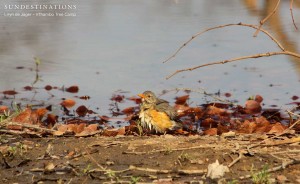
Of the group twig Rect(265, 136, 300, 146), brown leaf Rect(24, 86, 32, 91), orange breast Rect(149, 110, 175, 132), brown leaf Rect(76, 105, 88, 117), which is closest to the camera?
twig Rect(265, 136, 300, 146)

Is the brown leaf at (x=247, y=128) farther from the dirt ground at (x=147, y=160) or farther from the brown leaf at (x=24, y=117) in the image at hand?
the brown leaf at (x=24, y=117)

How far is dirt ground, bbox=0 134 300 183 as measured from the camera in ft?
16.7

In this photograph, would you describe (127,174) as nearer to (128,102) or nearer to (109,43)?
(128,102)

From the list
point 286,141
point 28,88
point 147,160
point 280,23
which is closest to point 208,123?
point 286,141

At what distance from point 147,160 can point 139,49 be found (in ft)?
16.7

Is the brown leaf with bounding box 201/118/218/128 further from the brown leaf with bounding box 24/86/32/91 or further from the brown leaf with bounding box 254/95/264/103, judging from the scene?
the brown leaf with bounding box 24/86/32/91

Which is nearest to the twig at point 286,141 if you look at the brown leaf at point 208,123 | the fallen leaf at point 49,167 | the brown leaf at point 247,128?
the brown leaf at point 247,128

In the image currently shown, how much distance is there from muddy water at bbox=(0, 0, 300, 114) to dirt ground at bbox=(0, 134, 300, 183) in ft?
8.09

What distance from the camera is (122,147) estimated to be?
19.2ft

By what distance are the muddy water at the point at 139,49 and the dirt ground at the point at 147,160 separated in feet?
8.09

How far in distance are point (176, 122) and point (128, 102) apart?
1.52m

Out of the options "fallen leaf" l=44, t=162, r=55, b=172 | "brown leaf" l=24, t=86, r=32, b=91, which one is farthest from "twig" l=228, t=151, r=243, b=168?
"brown leaf" l=24, t=86, r=32, b=91

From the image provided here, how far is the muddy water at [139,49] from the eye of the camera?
30.0 ft

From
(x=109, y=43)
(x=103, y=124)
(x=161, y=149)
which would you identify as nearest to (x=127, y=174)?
(x=161, y=149)
